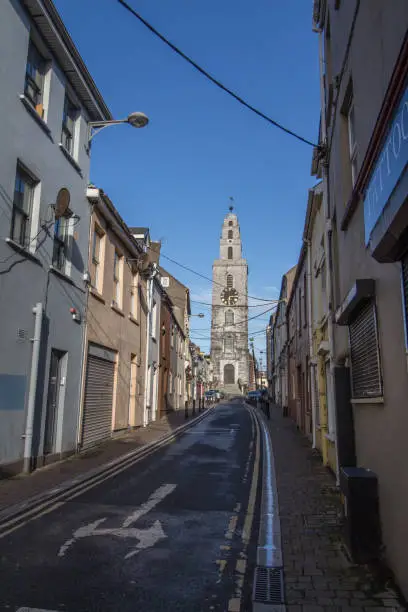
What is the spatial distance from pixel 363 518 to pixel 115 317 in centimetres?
1302

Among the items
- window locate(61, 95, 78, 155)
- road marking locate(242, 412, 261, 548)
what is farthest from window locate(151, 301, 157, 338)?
road marking locate(242, 412, 261, 548)

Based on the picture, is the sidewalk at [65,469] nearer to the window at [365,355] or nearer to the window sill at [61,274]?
the window sill at [61,274]

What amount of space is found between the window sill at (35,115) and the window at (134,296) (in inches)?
351

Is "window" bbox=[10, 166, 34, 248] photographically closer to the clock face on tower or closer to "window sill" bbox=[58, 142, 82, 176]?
"window sill" bbox=[58, 142, 82, 176]

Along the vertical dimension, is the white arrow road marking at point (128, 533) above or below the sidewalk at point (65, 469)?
below

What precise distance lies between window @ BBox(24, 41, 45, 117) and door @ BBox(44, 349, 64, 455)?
594 cm

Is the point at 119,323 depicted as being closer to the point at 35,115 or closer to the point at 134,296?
the point at 134,296

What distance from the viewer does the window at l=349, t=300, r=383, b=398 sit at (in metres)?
5.43

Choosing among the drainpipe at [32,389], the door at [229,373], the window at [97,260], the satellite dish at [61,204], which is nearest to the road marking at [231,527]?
the drainpipe at [32,389]

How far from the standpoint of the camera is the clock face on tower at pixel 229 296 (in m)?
89.6

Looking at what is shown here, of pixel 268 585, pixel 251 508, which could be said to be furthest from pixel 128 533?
pixel 251 508

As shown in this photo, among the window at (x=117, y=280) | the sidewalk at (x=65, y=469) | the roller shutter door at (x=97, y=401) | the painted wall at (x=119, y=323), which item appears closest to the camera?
the sidewalk at (x=65, y=469)

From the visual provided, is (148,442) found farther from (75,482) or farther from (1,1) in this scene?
(1,1)

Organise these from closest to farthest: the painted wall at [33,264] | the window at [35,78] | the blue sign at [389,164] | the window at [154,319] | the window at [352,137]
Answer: the blue sign at [389,164] < the window at [352,137] < the painted wall at [33,264] < the window at [35,78] < the window at [154,319]
